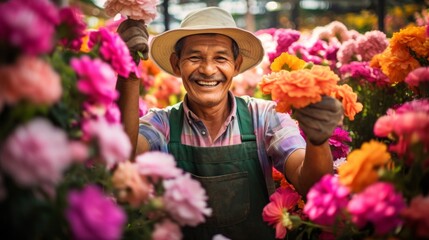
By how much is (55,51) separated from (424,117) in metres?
0.88

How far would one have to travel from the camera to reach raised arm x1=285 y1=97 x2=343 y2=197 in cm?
161

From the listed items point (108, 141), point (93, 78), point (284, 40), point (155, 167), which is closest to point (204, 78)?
point (155, 167)

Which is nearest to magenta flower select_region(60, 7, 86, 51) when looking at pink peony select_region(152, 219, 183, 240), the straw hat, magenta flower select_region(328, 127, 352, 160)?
pink peony select_region(152, 219, 183, 240)

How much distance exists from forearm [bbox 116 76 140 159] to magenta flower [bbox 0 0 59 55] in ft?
3.24

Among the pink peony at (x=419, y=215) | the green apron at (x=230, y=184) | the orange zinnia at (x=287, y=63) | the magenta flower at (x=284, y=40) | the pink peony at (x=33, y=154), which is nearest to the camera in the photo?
the pink peony at (x=33, y=154)

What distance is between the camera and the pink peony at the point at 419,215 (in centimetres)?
119

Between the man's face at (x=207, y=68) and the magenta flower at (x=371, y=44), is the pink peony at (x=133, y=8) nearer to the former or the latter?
the man's face at (x=207, y=68)

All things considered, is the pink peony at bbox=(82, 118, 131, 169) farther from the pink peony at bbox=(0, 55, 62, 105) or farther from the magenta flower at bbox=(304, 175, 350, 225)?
the magenta flower at bbox=(304, 175, 350, 225)

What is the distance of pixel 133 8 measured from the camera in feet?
6.29

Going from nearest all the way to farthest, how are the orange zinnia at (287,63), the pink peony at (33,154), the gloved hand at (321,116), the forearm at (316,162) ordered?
the pink peony at (33,154) → the gloved hand at (321,116) → the forearm at (316,162) → the orange zinnia at (287,63)

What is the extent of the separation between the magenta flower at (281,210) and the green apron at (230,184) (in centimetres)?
32

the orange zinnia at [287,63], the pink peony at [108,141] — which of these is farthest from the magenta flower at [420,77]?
the pink peony at [108,141]

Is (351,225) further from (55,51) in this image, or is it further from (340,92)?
(55,51)

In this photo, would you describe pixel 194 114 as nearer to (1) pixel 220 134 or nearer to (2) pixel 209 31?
(1) pixel 220 134
